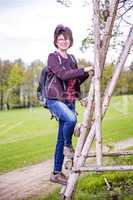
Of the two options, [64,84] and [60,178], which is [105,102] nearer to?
[64,84]

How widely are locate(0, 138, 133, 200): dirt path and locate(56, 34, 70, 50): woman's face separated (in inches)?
140

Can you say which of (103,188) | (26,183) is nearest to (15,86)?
(26,183)

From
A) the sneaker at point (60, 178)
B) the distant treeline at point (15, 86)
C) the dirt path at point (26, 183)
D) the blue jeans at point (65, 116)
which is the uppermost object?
the blue jeans at point (65, 116)

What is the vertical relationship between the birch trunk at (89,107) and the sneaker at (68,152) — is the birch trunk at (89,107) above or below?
above

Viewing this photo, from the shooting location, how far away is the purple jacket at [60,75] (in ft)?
20.7

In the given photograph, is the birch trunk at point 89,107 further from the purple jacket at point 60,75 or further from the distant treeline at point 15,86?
the distant treeline at point 15,86

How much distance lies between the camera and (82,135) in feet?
20.7

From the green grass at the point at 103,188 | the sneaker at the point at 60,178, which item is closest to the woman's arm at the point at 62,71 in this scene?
the sneaker at the point at 60,178

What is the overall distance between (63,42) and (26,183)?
533cm

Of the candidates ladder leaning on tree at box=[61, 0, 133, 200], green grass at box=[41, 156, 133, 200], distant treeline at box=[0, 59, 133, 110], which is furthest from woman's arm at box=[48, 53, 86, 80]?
distant treeline at box=[0, 59, 133, 110]

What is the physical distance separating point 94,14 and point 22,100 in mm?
111248

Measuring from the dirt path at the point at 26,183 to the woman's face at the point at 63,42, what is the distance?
11.7 feet

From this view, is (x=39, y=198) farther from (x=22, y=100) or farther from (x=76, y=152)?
(x=22, y=100)

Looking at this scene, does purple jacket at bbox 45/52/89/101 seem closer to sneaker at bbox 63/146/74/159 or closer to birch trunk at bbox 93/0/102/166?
birch trunk at bbox 93/0/102/166
